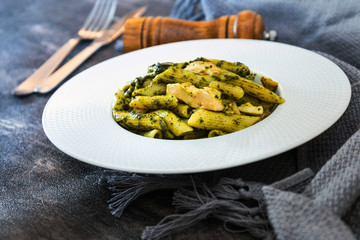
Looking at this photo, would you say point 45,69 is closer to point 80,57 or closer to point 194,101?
point 80,57

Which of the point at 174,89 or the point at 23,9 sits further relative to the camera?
the point at 23,9

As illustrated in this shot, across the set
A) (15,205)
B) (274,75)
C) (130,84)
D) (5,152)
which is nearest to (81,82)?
(130,84)

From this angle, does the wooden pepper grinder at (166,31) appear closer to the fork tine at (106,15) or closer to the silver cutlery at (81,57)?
the silver cutlery at (81,57)

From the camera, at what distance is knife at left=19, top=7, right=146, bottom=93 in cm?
140

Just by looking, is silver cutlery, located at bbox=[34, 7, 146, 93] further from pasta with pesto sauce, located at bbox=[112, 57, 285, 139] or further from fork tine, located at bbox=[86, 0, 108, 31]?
pasta with pesto sauce, located at bbox=[112, 57, 285, 139]

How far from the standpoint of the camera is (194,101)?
3.16ft

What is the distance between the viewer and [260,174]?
84 centimetres

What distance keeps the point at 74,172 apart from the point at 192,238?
14.4 inches

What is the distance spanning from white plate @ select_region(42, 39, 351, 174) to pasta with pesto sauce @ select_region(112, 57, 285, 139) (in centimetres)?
5

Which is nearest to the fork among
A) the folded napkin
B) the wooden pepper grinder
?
the wooden pepper grinder

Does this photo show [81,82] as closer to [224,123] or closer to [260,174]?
[224,123]

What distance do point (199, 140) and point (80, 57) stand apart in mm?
896

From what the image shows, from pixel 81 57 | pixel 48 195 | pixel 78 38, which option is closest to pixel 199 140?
pixel 48 195

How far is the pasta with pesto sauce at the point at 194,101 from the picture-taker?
36.1 inches
